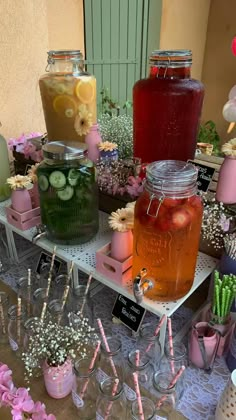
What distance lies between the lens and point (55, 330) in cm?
70

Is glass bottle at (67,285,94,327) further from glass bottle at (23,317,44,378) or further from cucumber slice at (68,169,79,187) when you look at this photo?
cucumber slice at (68,169,79,187)

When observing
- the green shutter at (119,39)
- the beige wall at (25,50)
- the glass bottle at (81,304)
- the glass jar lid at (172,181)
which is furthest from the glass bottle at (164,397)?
the green shutter at (119,39)

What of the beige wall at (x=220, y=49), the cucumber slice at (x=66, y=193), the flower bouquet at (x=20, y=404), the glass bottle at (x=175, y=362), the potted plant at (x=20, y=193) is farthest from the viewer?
the beige wall at (x=220, y=49)

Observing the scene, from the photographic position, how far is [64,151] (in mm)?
753

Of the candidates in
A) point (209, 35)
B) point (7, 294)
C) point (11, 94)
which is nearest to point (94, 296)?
point (7, 294)

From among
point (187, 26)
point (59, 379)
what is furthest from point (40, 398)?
point (187, 26)

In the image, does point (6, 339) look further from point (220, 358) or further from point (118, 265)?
point (220, 358)

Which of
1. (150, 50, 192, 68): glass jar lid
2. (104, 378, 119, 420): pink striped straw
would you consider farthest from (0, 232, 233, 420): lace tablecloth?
(150, 50, 192, 68): glass jar lid

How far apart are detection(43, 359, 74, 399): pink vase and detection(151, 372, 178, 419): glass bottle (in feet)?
0.54

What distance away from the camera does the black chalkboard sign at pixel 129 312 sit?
760mm

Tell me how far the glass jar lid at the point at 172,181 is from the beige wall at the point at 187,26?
5.62 ft

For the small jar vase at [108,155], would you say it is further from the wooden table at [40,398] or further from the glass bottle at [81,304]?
the wooden table at [40,398]

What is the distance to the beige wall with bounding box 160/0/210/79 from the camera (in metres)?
2.08

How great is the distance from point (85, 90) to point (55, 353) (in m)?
0.65
